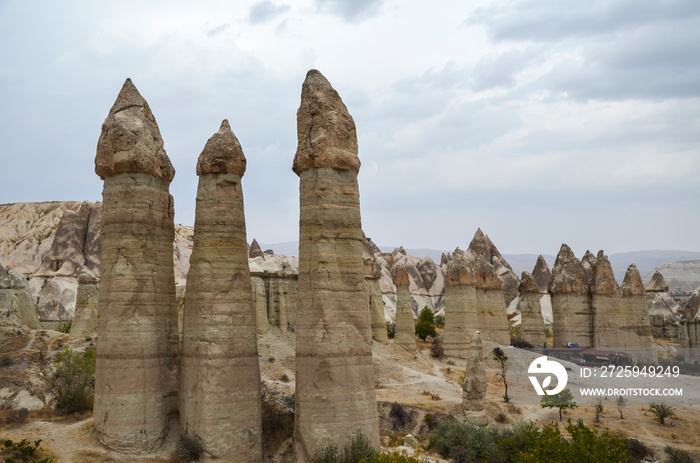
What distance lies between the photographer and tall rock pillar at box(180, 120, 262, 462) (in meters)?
17.2

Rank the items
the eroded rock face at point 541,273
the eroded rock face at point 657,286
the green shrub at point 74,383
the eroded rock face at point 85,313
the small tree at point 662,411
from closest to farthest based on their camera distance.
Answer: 1. the green shrub at point 74,383
2. the small tree at point 662,411
3. the eroded rock face at point 85,313
4. the eroded rock face at point 657,286
5. the eroded rock face at point 541,273

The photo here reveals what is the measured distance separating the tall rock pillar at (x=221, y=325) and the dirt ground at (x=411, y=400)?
1.50 meters

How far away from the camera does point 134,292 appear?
17688 millimetres

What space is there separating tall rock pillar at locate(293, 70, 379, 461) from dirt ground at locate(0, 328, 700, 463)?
10.8 ft

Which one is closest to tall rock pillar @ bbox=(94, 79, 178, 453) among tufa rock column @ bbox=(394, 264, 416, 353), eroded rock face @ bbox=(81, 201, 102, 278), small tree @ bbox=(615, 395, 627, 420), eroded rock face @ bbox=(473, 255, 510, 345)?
small tree @ bbox=(615, 395, 627, 420)

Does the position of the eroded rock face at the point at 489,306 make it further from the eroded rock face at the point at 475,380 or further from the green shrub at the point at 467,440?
the green shrub at the point at 467,440

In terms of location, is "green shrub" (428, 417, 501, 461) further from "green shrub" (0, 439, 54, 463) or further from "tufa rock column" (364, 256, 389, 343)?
"tufa rock column" (364, 256, 389, 343)

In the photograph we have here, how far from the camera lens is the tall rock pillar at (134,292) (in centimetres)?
1730

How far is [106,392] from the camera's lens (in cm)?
1731

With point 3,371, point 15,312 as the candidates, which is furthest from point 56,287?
point 3,371

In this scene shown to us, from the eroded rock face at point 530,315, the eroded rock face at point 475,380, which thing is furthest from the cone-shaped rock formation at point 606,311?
the eroded rock face at point 475,380

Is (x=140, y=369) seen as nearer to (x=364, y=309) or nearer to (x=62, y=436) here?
(x=62, y=436)

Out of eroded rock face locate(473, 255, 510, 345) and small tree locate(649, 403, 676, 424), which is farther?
eroded rock face locate(473, 255, 510, 345)

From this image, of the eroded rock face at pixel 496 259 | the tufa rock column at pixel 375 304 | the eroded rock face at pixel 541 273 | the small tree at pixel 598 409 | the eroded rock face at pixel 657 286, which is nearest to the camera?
the small tree at pixel 598 409
